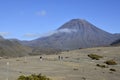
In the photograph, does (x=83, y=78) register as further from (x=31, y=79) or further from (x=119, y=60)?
(x=119, y=60)

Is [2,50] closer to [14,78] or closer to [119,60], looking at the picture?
[119,60]

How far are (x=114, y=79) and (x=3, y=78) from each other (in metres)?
10.7

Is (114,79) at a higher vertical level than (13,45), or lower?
lower

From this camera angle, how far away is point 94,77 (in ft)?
106

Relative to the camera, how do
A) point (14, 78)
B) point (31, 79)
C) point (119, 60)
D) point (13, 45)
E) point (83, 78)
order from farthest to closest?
point (13, 45) → point (119, 60) → point (83, 78) → point (14, 78) → point (31, 79)

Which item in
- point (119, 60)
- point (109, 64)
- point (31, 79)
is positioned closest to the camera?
point (31, 79)

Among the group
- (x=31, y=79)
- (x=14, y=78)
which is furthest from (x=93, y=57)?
(x=31, y=79)

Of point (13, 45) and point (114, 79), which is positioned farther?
point (13, 45)

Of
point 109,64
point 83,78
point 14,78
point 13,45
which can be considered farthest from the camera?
point 13,45

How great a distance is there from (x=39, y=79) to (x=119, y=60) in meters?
34.5

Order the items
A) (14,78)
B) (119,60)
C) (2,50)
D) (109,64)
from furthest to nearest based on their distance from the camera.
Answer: (2,50) < (119,60) < (109,64) < (14,78)

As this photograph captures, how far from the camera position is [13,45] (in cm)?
16912

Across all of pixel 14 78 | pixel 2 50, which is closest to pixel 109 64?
pixel 14 78

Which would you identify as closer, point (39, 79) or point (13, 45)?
point (39, 79)
